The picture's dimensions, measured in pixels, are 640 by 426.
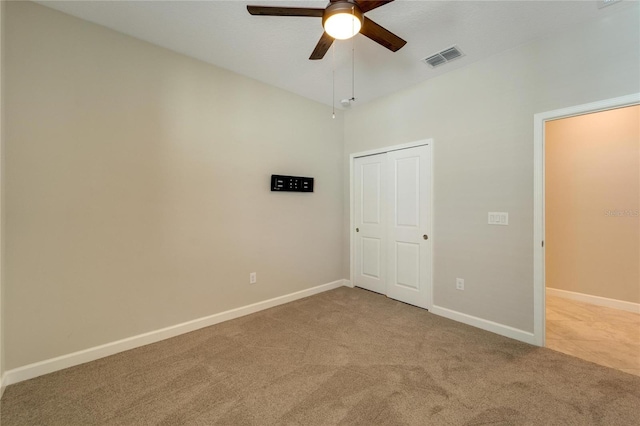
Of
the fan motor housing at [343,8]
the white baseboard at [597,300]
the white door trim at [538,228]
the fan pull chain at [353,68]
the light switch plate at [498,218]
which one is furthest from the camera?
the white baseboard at [597,300]

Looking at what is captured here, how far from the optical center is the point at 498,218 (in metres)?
2.66

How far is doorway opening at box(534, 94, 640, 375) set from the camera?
97.5 inches

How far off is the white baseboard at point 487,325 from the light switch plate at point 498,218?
1027 mm

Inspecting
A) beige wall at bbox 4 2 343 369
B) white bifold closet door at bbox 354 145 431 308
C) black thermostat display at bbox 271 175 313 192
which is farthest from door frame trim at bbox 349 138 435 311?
beige wall at bbox 4 2 343 369

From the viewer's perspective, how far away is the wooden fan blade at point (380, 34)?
1741mm

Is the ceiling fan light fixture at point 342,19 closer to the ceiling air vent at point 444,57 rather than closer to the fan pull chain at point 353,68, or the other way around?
the fan pull chain at point 353,68

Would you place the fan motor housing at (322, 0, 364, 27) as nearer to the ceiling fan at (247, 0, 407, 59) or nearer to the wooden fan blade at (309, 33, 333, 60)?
the ceiling fan at (247, 0, 407, 59)

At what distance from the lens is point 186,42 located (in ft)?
8.16

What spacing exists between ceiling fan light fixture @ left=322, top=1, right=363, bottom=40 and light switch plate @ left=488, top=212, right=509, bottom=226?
2.20 m

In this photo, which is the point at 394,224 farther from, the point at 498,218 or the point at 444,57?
the point at 444,57

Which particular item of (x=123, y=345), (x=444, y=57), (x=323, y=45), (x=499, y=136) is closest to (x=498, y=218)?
(x=499, y=136)

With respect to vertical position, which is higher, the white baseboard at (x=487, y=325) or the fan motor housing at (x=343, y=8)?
the fan motor housing at (x=343, y=8)

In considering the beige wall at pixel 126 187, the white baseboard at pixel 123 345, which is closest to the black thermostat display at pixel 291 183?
the beige wall at pixel 126 187

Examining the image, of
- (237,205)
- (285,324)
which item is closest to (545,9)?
(237,205)
